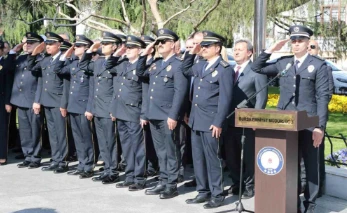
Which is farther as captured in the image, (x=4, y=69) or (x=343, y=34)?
(x=343, y=34)

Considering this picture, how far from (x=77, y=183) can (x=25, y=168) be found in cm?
135

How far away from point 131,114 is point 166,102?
1.96ft

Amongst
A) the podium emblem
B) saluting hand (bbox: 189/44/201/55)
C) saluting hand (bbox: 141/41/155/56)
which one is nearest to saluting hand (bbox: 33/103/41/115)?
saluting hand (bbox: 141/41/155/56)

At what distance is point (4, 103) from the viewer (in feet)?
31.3

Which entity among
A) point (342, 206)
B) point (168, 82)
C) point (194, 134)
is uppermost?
point (168, 82)

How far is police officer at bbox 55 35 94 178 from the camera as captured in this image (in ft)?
27.8

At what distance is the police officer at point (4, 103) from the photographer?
945 centimetres

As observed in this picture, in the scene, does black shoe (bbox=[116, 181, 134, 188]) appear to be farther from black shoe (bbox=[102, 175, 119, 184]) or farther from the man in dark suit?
the man in dark suit

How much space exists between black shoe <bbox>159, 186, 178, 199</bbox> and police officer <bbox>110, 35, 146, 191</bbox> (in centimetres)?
48

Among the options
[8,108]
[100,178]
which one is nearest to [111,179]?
[100,178]

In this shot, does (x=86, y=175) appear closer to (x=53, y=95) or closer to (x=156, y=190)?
(x=53, y=95)

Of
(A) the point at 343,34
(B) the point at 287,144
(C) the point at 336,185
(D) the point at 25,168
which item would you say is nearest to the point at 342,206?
(C) the point at 336,185

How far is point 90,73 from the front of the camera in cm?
843

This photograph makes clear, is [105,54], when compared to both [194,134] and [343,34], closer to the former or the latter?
[194,134]
